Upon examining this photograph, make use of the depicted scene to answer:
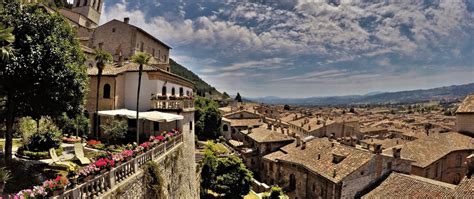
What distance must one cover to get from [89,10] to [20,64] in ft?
239

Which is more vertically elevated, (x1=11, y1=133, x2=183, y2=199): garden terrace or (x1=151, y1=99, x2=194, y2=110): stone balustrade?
(x1=151, y1=99, x2=194, y2=110): stone balustrade

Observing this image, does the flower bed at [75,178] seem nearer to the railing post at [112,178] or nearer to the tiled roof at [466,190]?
the railing post at [112,178]

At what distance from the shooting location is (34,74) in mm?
16188

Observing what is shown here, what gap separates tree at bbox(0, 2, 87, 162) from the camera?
15922 mm

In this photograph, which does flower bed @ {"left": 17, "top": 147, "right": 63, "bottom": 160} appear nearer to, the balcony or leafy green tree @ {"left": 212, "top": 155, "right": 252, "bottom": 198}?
the balcony

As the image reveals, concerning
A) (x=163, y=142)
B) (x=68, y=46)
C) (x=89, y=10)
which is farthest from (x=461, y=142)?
A: (x=89, y=10)

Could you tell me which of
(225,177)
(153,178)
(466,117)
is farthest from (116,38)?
(466,117)

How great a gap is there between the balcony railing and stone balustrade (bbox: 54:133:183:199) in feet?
36.0

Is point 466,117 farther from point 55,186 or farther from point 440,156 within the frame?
point 55,186

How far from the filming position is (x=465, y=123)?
47.4m

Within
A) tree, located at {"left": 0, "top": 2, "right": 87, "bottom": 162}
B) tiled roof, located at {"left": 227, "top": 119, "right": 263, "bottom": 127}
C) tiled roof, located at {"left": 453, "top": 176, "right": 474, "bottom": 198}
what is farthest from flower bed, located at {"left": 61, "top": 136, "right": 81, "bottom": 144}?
tiled roof, located at {"left": 227, "top": 119, "right": 263, "bottom": 127}

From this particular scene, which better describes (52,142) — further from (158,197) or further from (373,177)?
(373,177)

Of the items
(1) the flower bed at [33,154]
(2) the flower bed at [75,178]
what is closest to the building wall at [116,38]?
(1) the flower bed at [33,154]

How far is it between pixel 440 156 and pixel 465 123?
43.9ft
